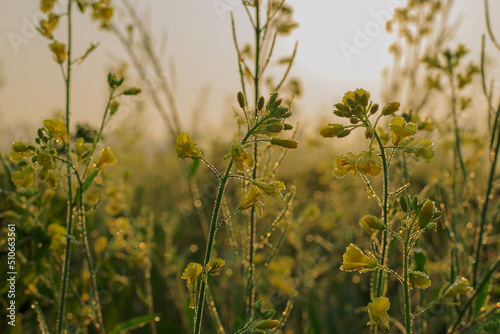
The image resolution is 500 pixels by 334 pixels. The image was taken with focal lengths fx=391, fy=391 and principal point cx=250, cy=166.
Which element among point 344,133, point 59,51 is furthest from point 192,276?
point 59,51

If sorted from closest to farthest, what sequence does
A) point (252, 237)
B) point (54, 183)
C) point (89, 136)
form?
point (54, 183), point (252, 237), point (89, 136)

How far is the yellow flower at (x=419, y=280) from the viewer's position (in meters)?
0.74

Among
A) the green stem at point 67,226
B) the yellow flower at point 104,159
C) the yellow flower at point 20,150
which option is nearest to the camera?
the yellow flower at point 20,150

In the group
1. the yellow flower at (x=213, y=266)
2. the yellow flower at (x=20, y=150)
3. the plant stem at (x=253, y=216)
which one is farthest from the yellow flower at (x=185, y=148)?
the yellow flower at (x=20, y=150)

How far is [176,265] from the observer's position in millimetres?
1885

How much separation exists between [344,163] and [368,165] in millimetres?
50

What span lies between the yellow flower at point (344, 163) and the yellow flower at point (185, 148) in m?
0.29

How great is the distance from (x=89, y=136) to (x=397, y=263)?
2.02 m

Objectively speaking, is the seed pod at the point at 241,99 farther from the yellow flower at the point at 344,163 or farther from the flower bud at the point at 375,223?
the flower bud at the point at 375,223

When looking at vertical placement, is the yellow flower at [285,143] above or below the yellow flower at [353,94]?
below

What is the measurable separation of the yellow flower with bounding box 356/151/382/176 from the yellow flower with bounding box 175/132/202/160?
1.08 ft

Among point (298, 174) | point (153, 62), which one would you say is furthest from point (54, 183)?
point (298, 174)

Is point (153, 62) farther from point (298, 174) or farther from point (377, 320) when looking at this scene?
point (298, 174)

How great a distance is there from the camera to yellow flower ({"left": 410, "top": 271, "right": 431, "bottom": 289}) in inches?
29.0
